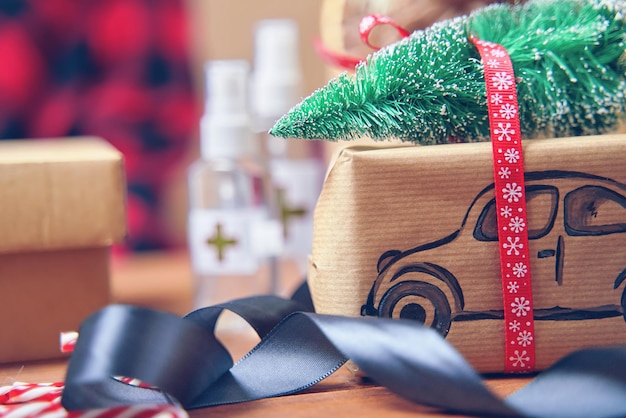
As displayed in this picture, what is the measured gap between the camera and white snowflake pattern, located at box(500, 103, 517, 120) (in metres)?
0.38

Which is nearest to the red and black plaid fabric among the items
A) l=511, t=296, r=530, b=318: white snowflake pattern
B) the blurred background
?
the blurred background

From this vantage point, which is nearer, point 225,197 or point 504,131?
point 504,131

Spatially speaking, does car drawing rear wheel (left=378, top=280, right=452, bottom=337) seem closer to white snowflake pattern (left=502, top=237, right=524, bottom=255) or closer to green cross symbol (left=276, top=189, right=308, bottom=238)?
white snowflake pattern (left=502, top=237, right=524, bottom=255)

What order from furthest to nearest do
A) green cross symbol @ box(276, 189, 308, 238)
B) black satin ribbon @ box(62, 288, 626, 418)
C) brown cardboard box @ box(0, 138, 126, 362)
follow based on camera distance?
green cross symbol @ box(276, 189, 308, 238) → brown cardboard box @ box(0, 138, 126, 362) → black satin ribbon @ box(62, 288, 626, 418)

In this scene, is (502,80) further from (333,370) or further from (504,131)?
(333,370)

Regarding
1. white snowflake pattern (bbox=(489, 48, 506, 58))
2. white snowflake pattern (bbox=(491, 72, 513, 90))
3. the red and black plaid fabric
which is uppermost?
the red and black plaid fabric

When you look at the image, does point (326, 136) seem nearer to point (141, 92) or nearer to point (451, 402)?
point (451, 402)

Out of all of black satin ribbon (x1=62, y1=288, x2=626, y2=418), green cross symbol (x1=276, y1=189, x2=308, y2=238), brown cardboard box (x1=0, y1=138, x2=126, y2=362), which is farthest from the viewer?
green cross symbol (x1=276, y1=189, x2=308, y2=238)

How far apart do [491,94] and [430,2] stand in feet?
0.30

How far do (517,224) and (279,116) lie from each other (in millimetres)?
301

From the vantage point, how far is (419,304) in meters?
0.38

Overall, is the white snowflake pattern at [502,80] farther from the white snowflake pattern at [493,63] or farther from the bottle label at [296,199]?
the bottle label at [296,199]

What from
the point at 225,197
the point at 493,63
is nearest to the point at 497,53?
the point at 493,63

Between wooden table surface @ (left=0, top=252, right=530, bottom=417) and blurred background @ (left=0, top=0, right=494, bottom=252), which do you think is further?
blurred background @ (left=0, top=0, right=494, bottom=252)
